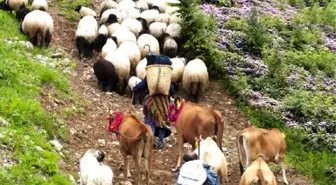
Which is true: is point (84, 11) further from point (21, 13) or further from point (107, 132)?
point (107, 132)

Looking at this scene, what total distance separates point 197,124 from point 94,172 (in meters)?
2.81

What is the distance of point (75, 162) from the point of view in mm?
10266

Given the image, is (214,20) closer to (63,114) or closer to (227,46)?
(227,46)

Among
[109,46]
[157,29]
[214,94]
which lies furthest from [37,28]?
[214,94]

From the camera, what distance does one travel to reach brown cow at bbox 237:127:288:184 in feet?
32.9

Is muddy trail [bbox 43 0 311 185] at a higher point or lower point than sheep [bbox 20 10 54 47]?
lower

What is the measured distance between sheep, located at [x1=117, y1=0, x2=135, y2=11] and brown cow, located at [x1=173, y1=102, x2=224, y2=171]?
9.38 meters

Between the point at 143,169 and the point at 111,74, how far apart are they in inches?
167

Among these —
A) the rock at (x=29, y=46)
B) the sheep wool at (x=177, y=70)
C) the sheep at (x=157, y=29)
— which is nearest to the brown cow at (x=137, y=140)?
the sheep wool at (x=177, y=70)

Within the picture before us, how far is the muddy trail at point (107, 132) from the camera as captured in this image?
426 inches

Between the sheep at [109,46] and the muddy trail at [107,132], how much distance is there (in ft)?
1.82

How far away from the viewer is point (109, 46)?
16.0 metres

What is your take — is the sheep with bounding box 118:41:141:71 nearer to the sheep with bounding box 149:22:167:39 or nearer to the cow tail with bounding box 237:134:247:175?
the sheep with bounding box 149:22:167:39

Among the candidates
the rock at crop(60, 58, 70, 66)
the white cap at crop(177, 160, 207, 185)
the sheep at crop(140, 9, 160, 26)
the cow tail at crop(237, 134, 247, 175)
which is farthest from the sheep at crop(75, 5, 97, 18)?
the white cap at crop(177, 160, 207, 185)
